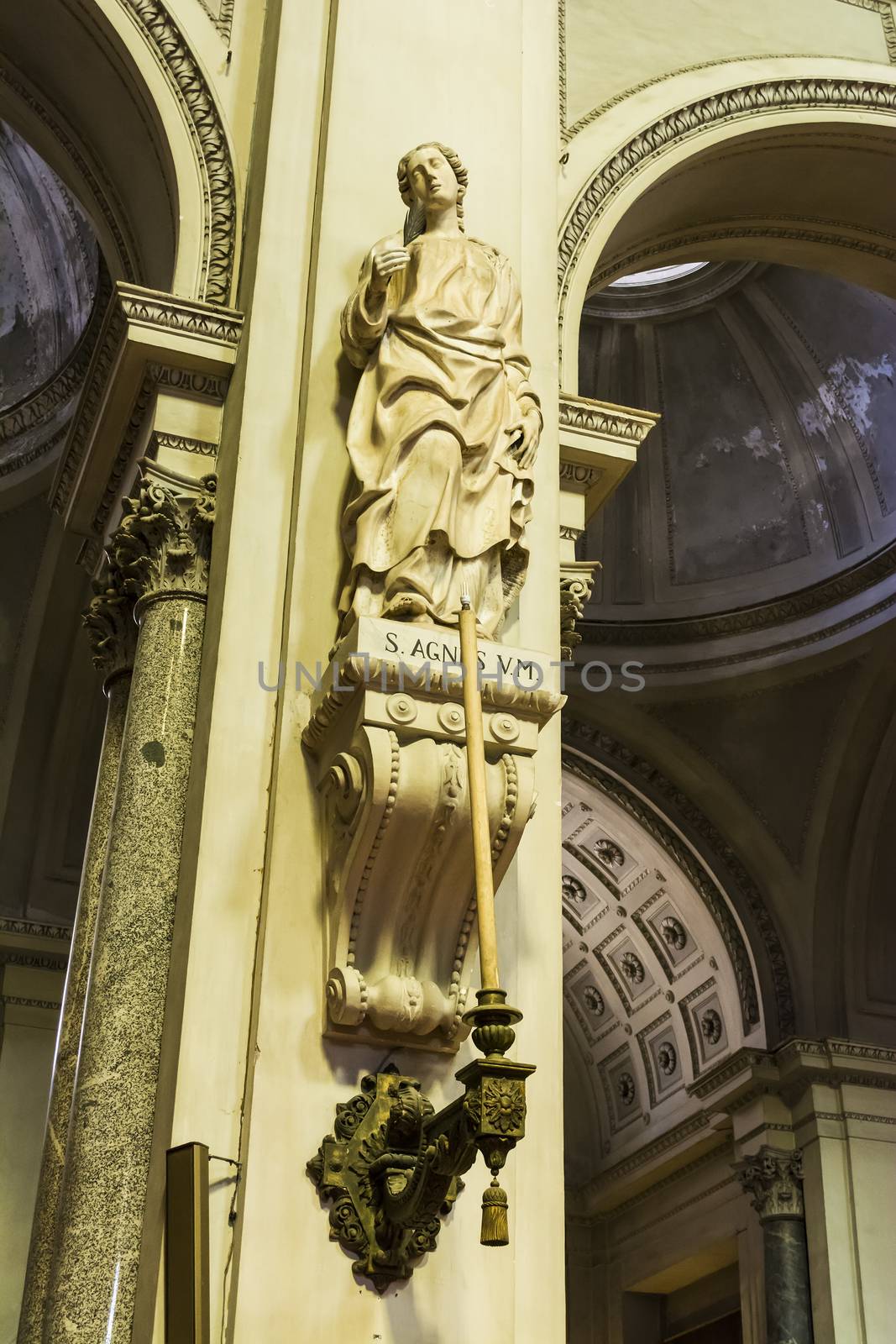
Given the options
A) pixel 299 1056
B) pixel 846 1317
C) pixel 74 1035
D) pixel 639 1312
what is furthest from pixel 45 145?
pixel 639 1312

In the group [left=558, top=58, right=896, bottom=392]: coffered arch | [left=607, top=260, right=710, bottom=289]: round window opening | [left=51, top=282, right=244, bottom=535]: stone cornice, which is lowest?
[left=51, top=282, right=244, bottom=535]: stone cornice

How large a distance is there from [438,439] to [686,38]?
3481mm

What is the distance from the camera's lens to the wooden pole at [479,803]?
115 inches

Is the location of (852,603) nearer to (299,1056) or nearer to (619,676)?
(619,676)

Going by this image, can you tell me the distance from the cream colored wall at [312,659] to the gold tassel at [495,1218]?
78 cm

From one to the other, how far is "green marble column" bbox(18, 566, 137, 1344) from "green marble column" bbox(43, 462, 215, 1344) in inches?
8.5

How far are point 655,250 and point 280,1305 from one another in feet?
16.5

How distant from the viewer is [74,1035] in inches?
177

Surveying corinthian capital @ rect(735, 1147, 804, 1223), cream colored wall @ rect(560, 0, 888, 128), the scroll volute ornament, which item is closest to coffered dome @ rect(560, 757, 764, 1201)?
corinthian capital @ rect(735, 1147, 804, 1223)

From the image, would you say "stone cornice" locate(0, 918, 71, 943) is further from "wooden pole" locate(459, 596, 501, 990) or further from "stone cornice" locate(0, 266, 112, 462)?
"wooden pole" locate(459, 596, 501, 990)

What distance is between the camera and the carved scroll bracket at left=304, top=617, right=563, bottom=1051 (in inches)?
140

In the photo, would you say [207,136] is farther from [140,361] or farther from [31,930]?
[31,930]

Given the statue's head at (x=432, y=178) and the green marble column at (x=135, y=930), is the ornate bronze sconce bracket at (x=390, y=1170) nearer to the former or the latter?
the green marble column at (x=135, y=930)

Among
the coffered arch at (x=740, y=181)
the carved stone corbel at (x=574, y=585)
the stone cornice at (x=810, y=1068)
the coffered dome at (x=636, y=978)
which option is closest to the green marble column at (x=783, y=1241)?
the stone cornice at (x=810, y=1068)
